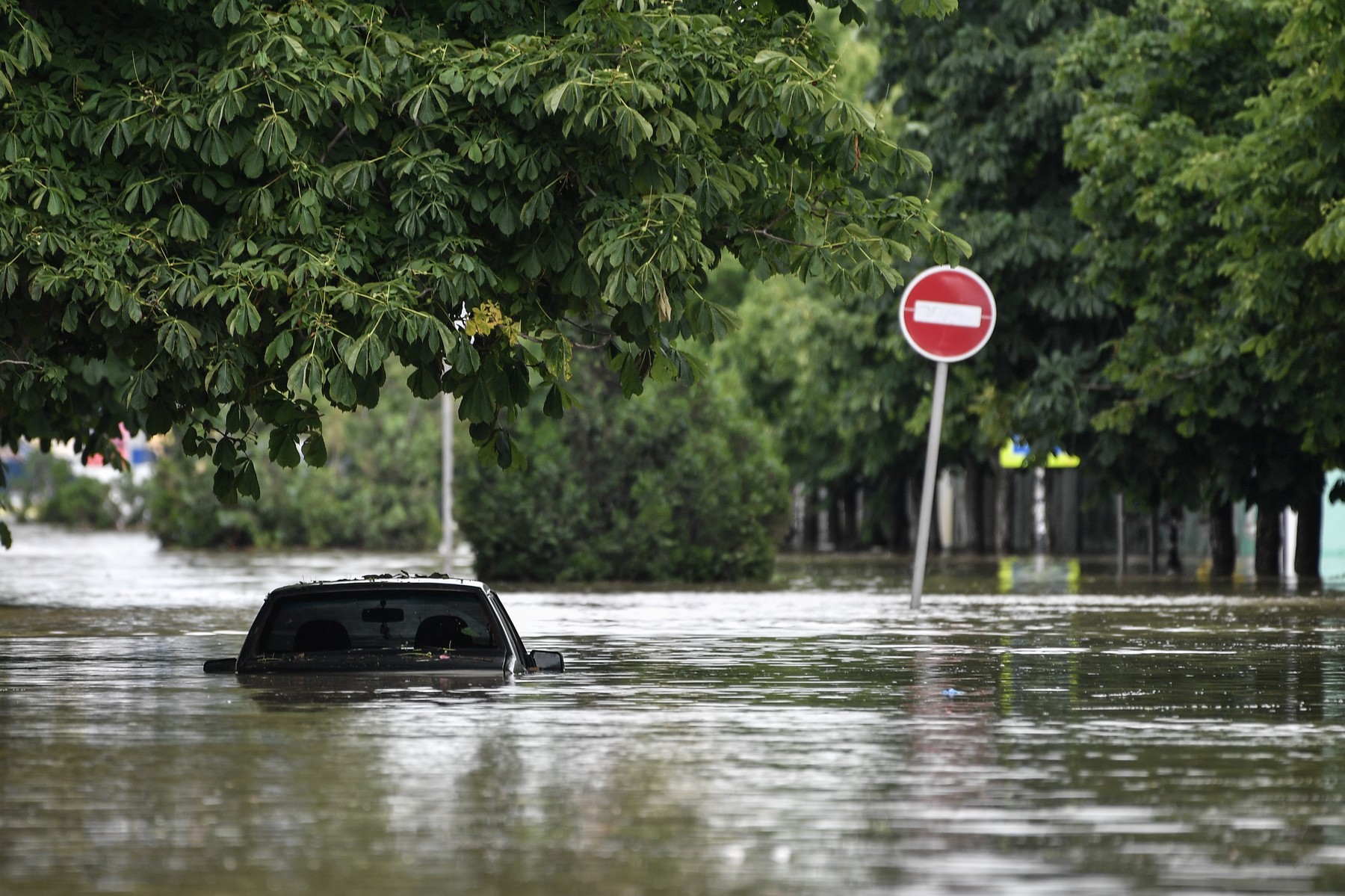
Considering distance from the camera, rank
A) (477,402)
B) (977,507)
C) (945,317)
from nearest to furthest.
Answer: (477,402) → (945,317) → (977,507)

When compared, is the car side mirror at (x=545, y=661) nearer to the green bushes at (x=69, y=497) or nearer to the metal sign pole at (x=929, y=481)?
the metal sign pole at (x=929, y=481)

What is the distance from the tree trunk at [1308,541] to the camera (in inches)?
1423

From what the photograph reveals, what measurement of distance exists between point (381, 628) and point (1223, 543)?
25.7m

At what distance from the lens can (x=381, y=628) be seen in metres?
14.3

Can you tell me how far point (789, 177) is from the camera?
16.6 m

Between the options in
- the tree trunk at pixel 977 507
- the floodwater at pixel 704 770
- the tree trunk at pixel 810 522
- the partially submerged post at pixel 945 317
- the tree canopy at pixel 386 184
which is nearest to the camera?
the floodwater at pixel 704 770

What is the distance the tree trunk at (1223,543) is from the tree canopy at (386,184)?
72.4 ft

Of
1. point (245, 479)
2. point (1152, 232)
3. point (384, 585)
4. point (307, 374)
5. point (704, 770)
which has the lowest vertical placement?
point (704, 770)

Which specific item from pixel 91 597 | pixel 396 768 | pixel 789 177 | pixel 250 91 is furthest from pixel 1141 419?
pixel 396 768

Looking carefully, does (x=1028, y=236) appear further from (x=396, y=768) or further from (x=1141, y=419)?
(x=396, y=768)

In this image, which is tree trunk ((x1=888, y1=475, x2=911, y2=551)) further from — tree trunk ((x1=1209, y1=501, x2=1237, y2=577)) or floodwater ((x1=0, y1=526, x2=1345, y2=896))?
floodwater ((x1=0, y1=526, x2=1345, y2=896))

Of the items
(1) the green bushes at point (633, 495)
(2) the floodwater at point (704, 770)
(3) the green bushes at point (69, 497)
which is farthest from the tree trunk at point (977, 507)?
(2) the floodwater at point (704, 770)

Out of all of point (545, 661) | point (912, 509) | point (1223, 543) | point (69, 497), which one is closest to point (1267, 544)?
point (1223, 543)

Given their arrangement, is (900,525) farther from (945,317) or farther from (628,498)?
(945,317)
